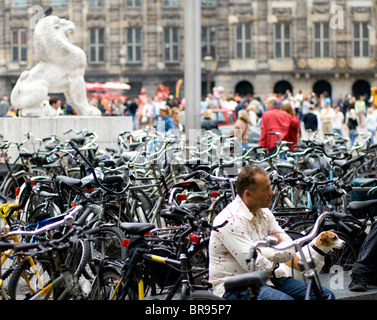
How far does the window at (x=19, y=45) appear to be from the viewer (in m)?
47.9

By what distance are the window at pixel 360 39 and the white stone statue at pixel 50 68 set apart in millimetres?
32980

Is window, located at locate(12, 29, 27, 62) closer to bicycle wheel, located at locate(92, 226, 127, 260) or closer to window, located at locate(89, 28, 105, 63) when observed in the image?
window, located at locate(89, 28, 105, 63)

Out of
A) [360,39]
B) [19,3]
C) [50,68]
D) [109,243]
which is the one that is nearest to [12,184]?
[50,68]

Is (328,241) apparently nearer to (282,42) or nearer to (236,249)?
(236,249)

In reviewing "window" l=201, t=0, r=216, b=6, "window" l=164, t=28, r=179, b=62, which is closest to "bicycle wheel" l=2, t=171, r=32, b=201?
"window" l=164, t=28, r=179, b=62

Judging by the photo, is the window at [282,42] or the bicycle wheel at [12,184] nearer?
the bicycle wheel at [12,184]

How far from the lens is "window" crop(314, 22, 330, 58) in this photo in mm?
45719

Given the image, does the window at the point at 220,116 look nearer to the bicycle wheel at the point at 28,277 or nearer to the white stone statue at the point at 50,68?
the white stone statue at the point at 50,68

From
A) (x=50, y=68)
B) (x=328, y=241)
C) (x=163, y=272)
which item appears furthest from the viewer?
(x=50, y=68)

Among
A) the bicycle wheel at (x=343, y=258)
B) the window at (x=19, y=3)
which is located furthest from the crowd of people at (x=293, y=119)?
the window at (x=19, y=3)

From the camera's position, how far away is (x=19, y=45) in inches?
1893

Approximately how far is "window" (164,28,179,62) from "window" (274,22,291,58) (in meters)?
6.11

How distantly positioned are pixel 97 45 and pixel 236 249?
43419mm

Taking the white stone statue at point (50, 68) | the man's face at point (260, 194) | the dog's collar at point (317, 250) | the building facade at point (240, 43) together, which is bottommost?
the dog's collar at point (317, 250)
